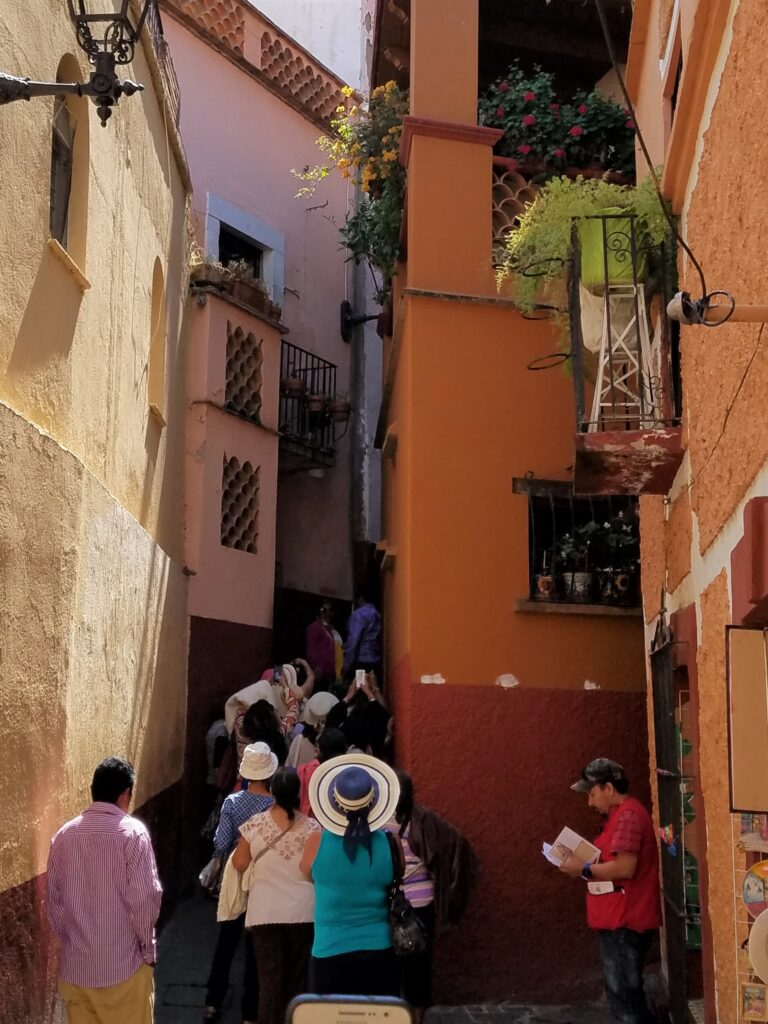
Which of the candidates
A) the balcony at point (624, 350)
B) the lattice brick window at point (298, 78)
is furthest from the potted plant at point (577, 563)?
the lattice brick window at point (298, 78)

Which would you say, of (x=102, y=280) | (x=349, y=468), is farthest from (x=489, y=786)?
(x=349, y=468)

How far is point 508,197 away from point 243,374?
3788mm

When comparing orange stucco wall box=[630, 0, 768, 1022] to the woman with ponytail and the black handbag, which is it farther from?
the woman with ponytail

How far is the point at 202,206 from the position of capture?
1431 centimetres

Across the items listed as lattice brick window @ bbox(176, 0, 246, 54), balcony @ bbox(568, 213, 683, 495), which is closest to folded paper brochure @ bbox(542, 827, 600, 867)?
balcony @ bbox(568, 213, 683, 495)

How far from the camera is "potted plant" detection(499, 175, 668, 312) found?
697 cm

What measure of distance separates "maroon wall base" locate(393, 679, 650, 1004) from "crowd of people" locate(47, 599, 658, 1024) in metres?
0.62

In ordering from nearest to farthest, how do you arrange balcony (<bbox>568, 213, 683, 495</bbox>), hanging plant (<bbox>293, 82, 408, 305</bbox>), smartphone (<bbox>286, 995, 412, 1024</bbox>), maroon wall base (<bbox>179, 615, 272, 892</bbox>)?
smartphone (<bbox>286, 995, 412, 1024</bbox>) < balcony (<bbox>568, 213, 683, 495</bbox>) < maroon wall base (<bbox>179, 615, 272, 892</bbox>) < hanging plant (<bbox>293, 82, 408, 305</bbox>)

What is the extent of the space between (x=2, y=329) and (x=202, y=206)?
30.5 ft

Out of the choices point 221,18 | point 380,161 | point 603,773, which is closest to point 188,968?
point 603,773

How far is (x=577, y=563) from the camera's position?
954 centimetres

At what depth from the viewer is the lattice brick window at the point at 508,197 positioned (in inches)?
408

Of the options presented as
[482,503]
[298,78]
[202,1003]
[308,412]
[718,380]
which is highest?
[298,78]

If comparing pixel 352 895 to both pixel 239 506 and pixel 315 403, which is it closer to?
pixel 239 506
